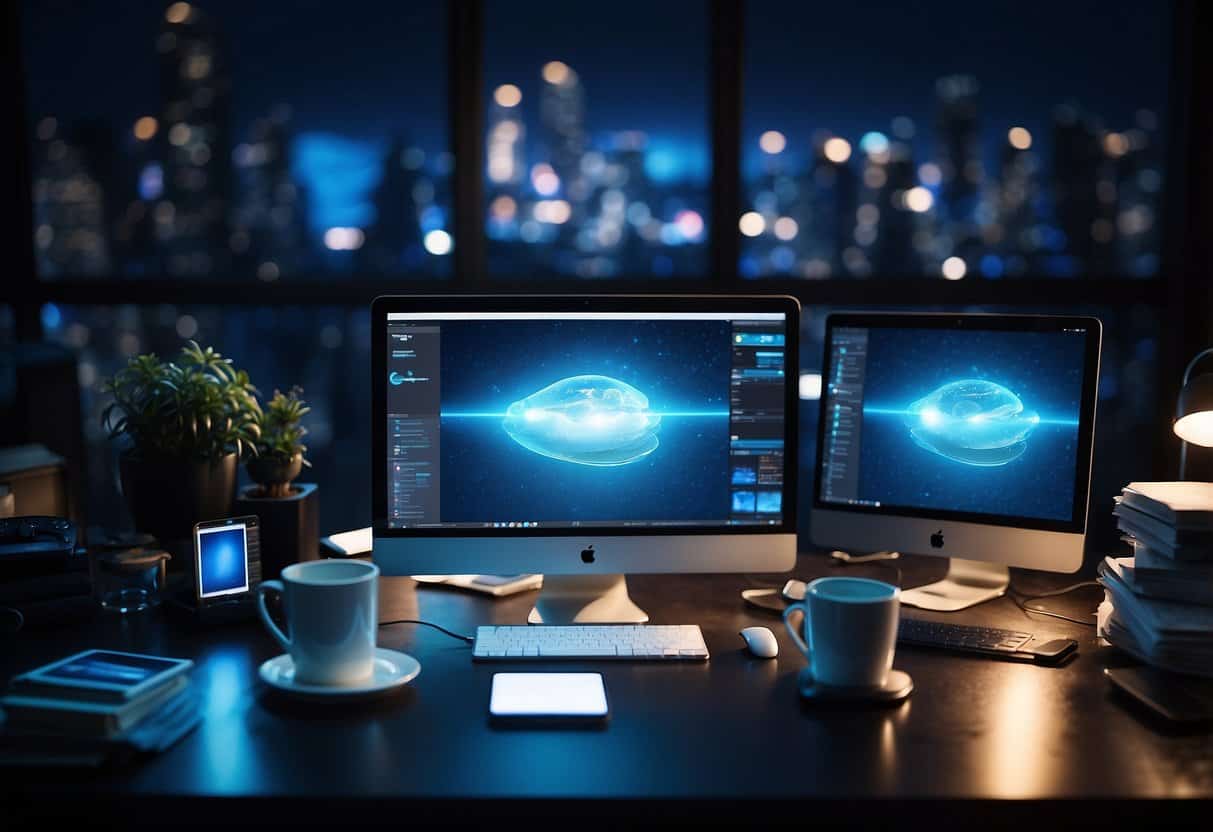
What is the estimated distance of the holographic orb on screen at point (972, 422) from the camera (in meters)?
1.71

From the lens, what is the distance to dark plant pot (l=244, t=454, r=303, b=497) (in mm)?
1842

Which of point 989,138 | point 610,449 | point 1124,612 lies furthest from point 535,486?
point 989,138

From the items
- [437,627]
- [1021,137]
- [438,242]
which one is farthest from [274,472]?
[1021,137]

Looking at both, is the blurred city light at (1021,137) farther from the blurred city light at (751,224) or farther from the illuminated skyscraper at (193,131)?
Answer: the illuminated skyscraper at (193,131)

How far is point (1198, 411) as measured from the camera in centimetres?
Answer: 151

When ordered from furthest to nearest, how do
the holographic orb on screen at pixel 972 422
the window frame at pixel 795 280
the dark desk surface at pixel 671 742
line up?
the window frame at pixel 795 280, the holographic orb on screen at pixel 972 422, the dark desk surface at pixel 671 742

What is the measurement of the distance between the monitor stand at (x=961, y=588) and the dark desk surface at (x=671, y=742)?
0.23 m

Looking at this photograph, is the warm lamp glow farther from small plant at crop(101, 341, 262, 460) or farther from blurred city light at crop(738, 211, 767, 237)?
small plant at crop(101, 341, 262, 460)

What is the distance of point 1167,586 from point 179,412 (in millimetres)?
1613

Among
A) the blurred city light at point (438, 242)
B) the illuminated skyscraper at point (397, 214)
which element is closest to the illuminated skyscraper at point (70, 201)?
the illuminated skyscraper at point (397, 214)

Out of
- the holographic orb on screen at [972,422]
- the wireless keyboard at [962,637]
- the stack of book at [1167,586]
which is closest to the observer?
the stack of book at [1167,586]

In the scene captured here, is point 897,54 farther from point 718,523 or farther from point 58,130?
point 58,130

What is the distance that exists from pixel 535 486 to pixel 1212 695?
96 centimetres

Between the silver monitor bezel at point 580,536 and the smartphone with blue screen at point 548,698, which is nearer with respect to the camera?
the smartphone with blue screen at point 548,698
